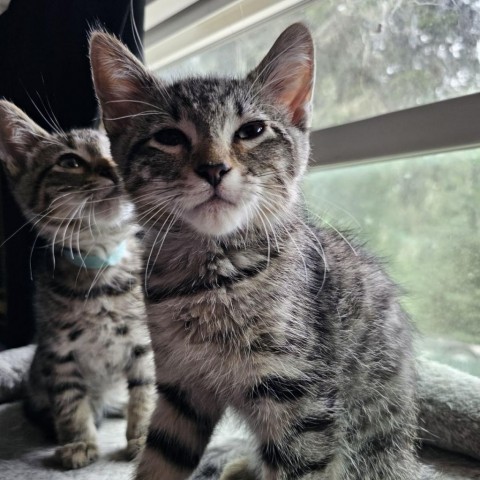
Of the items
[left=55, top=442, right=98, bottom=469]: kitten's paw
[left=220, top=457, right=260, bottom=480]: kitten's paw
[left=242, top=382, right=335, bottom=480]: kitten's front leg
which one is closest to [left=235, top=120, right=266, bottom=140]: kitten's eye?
[left=242, top=382, right=335, bottom=480]: kitten's front leg

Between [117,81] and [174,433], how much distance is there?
2.07ft

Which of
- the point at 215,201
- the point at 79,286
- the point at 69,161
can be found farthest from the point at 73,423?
the point at 215,201

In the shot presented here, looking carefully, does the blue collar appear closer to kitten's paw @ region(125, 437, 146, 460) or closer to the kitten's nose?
kitten's paw @ region(125, 437, 146, 460)

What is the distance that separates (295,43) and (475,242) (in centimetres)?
71

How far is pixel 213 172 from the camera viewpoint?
30.3 inches

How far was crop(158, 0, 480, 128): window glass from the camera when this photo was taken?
4.31 ft

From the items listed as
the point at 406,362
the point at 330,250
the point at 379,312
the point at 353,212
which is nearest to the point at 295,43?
the point at 330,250

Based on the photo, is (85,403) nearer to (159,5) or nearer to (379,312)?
(379,312)

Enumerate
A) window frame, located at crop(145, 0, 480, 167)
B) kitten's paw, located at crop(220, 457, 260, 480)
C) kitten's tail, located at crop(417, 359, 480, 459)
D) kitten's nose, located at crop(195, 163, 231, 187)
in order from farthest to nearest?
window frame, located at crop(145, 0, 480, 167) → kitten's tail, located at crop(417, 359, 480, 459) → kitten's paw, located at crop(220, 457, 260, 480) → kitten's nose, located at crop(195, 163, 231, 187)

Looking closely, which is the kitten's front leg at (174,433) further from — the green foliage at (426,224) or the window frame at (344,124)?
the window frame at (344,124)

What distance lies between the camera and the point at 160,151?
33.7 inches

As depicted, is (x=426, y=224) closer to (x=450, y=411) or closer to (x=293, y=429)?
(x=450, y=411)

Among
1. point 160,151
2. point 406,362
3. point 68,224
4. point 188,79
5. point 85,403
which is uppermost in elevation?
point 188,79

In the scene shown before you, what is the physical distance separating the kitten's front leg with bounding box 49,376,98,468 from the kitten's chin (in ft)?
2.03
